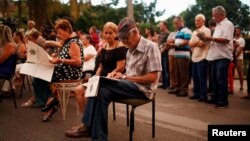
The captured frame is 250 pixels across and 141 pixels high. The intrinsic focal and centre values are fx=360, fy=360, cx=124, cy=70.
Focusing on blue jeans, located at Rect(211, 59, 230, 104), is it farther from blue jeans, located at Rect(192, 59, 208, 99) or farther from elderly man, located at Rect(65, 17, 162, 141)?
elderly man, located at Rect(65, 17, 162, 141)

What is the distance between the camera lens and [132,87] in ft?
15.1

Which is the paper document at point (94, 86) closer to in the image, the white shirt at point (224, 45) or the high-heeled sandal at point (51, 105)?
the high-heeled sandal at point (51, 105)

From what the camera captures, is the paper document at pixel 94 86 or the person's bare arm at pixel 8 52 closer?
the paper document at pixel 94 86

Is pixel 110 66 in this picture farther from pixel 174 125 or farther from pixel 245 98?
pixel 245 98

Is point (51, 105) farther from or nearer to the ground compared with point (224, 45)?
nearer to the ground

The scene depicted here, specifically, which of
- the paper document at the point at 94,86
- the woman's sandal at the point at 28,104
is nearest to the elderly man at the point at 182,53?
Result: the woman's sandal at the point at 28,104

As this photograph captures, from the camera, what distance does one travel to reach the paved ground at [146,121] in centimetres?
530

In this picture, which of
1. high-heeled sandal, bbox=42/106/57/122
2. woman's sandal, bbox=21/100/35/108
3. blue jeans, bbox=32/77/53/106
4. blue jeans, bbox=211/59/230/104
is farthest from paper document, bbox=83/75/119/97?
blue jeans, bbox=211/59/230/104

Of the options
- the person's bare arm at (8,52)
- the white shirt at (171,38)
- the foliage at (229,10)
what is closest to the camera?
the person's bare arm at (8,52)

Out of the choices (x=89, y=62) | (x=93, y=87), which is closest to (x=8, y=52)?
(x=89, y=62)

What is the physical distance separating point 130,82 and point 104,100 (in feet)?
1.38

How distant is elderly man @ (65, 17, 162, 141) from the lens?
4461 millimetres

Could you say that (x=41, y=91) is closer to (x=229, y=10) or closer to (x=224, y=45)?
(x=224, y=45)

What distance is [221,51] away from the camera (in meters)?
7.16
